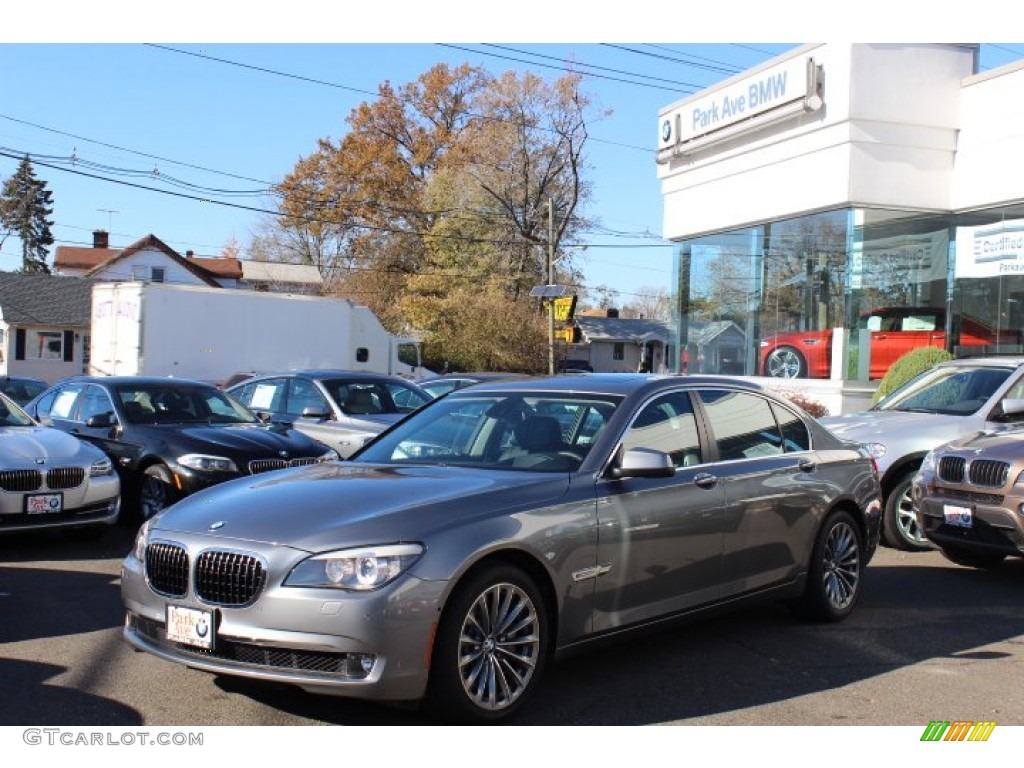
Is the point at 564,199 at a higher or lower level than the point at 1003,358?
higher

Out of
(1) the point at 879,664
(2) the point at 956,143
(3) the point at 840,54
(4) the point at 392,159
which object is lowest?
(1) the point at 879,664

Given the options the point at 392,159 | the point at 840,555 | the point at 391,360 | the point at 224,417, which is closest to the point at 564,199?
the point at 392,159

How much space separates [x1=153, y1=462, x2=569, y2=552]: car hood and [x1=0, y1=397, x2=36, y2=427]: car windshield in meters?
5.26

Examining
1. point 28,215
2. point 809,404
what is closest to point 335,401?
point 809,404

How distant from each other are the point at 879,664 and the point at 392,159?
52.5 metres

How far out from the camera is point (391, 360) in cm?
2948

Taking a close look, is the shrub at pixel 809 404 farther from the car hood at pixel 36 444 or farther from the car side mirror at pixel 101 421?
the car hood at pixel 36 444

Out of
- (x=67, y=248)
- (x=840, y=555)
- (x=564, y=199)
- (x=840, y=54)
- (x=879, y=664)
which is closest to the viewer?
(x=879, y=664)

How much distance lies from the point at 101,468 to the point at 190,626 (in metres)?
5.18

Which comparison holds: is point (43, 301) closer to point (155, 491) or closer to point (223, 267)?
point (223, 267)

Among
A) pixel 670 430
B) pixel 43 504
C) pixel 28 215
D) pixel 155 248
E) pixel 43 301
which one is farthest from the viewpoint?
pixel 28 215

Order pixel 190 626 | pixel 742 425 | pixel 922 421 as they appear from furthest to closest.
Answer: pixel 922 421
pixel 742 425
pixel 190 626

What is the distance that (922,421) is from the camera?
10273 millimetres

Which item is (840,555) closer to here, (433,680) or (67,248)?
(433,680)
